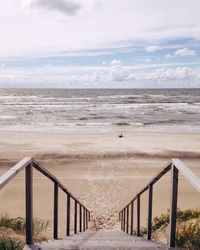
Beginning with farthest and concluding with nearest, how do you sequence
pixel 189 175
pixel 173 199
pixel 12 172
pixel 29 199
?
pixel 173 199
pixel 29 199
pixel 189 175
pixel 12 172

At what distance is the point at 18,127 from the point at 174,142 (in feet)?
47.5

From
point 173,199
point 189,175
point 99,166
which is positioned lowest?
point 99,166

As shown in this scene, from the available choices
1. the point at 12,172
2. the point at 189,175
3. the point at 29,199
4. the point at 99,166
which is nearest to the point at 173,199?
the point at 189,175

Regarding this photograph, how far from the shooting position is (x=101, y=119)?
36781 millimetres

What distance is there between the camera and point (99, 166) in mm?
16297

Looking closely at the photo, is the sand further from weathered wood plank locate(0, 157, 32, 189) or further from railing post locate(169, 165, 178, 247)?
weathered wood plank locate(0, 157, 32, 189)

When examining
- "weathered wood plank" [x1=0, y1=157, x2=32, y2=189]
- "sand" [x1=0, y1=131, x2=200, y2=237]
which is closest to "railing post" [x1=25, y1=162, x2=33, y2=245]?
"weathered wood plank" [x1=0, y1=157, x2=32, y2=189]

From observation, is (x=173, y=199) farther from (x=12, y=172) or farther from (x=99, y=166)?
(x=99, y=166)

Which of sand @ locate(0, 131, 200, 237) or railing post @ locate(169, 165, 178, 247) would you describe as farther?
sand @ locate(0, 131, 200, 237)

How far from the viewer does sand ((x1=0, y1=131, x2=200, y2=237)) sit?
1088 cm

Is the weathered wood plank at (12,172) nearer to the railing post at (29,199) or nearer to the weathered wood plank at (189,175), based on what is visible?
the railing post at (29,199)

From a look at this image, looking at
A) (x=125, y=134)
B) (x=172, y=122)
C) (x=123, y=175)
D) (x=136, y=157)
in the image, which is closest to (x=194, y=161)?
(x=136, y=157)

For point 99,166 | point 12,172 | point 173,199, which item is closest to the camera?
point 12,172

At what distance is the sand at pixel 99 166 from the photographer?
10883 mm
